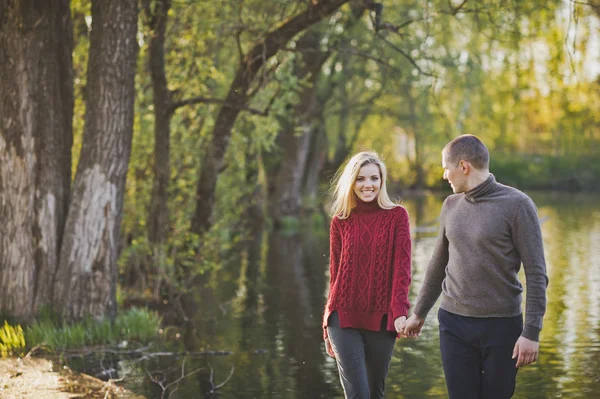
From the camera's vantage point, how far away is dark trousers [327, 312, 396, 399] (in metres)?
5.82

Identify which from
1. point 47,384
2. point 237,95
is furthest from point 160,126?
point 47,384

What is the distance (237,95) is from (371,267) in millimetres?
7918

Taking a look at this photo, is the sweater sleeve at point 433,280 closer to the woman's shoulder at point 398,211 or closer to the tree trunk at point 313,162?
the woman's shoulder at point 398,211

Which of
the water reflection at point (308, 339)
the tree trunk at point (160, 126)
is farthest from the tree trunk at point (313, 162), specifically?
the tree trunk at point (160, 126)

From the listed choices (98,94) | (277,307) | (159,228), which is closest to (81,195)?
(98,94)

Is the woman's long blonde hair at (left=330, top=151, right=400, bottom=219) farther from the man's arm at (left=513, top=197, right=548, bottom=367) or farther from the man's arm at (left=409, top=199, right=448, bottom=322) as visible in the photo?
the man's arm at (left=513, top=197, right=548, bottom=367)

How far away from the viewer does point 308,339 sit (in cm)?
1197

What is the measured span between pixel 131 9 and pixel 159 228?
424 centimetres

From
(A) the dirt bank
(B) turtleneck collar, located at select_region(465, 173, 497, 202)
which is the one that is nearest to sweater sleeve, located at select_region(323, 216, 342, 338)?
(B) turtleneck collar, located at select_region(465, 173, 497, 202)

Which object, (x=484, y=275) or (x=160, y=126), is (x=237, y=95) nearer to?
(x=160, y=126)

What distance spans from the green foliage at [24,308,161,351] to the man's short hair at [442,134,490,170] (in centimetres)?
620

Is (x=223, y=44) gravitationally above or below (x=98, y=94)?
above

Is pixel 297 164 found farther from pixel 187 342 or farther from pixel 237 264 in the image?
pixel 187 342

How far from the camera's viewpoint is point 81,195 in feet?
35.7
